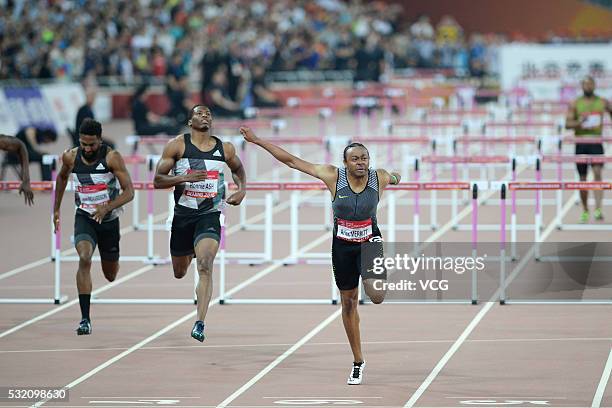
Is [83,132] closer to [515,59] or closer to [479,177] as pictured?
[479,177]

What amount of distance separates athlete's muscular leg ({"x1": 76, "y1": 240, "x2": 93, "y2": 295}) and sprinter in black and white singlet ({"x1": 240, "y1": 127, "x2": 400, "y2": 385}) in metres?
2.56

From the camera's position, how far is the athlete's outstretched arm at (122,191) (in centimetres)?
1268

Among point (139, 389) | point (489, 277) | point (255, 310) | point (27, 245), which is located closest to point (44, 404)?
point (139, 389)

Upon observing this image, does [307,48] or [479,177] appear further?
[307,48]

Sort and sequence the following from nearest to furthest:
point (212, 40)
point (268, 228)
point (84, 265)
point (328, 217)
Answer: point (84, 265)
point (268, 228)
point (328, 217)
point (212, 40)

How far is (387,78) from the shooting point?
45156 millimetres

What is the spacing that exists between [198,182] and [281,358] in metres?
1.65

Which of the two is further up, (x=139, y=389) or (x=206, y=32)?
(x=206, y=32)

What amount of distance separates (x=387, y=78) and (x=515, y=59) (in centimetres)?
410

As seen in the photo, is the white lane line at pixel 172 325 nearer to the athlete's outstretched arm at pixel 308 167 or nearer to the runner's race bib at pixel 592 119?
the athlete's outstretched arm at pixel 308 167

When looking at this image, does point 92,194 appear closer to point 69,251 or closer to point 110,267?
point 110,267

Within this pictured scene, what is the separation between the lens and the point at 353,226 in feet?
36.0

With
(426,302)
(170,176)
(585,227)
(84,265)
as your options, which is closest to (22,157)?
(84,265)

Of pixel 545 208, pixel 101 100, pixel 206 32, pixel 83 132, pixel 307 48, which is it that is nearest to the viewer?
pixel 83 132
